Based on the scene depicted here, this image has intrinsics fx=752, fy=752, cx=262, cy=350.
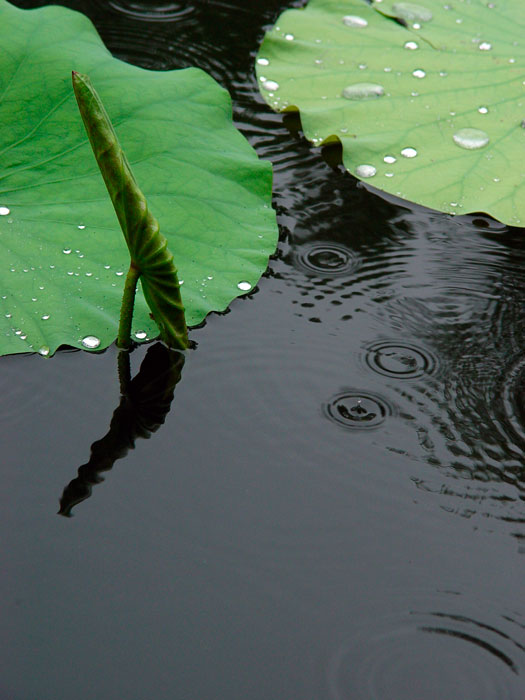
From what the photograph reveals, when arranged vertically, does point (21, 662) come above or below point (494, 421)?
below

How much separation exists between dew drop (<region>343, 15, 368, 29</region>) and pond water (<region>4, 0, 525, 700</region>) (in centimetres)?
79

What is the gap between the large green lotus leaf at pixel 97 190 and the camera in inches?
51.1

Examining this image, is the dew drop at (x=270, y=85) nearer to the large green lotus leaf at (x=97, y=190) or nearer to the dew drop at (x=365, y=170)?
the large green lotus leaf at (x=97, y=190)

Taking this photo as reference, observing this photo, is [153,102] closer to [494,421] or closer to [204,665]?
[494,421]

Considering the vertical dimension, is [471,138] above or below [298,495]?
above

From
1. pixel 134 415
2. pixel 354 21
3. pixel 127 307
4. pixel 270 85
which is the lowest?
pixel 134 415

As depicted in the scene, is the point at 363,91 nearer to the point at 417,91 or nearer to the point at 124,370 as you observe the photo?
the point at 417,91

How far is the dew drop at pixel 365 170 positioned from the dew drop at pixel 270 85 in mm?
380

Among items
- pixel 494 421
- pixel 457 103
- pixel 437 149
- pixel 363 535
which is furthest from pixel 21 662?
pixel 457 103

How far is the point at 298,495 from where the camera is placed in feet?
3.52

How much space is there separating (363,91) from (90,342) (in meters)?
0.99

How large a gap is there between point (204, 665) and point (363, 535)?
28cm

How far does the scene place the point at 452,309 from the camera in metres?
1.38

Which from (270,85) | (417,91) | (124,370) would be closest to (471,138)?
(417,91)
